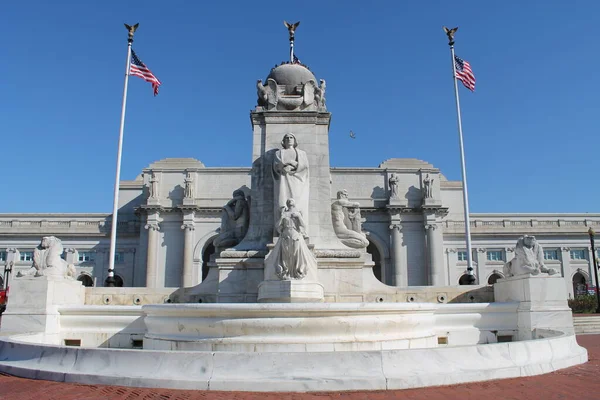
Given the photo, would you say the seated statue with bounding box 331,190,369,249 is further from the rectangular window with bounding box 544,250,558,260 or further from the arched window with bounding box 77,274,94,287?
the rectangular window with bounding box 544,250,558,260

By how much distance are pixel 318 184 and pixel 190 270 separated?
40946 millimetres

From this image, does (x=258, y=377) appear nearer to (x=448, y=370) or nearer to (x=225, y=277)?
(x=448, y=370)

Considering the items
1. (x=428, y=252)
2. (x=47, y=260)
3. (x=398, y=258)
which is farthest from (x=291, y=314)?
(x=428, y=252)

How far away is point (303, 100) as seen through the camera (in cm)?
1561

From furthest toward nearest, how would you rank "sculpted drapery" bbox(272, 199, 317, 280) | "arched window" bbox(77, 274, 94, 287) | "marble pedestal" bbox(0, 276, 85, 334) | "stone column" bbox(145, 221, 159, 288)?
"arched window" bbox(77, 274, 94, 287) < "stone column" bbox(145, 221, 159, 288) < "sculpted drapery" bbox(272, 199, 317, 280) < "marble pedestal" bbox(0, 276, 85, 334)

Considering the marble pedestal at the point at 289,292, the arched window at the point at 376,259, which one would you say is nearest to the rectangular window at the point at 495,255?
the arched window at the point at 376,259

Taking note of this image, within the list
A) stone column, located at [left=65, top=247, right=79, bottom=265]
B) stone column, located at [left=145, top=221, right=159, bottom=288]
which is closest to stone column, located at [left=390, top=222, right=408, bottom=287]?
stone column, located at [left=145, top=221, right=159, bottom=288]

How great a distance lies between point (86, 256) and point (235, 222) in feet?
155

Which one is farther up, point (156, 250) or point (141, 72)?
point (141, 72)

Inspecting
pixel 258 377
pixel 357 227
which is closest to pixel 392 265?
pixel 357 227

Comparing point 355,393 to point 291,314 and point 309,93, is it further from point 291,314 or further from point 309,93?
point 309,93

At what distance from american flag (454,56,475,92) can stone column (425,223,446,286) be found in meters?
30.2

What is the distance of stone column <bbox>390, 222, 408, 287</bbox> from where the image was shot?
179ft

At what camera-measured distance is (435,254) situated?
179 feet
